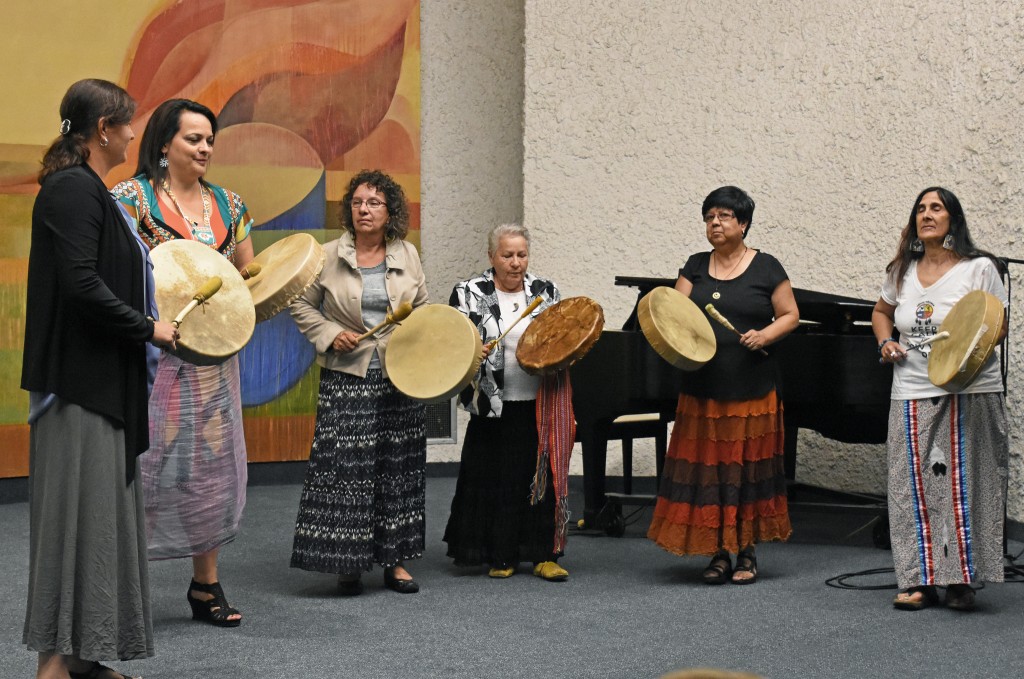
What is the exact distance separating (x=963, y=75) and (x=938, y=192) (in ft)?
6.95

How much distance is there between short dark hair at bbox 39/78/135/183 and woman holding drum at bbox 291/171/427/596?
156 centimetres

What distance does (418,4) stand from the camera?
751cm

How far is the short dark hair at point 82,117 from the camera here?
2.88m

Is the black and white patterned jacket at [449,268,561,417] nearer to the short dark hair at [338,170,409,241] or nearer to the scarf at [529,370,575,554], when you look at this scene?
the scarf at [529,370,575,554]

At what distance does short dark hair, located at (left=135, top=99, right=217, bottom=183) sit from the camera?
374 centimetres

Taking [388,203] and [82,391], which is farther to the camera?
[388,203]

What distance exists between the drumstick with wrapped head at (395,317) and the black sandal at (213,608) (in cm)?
101

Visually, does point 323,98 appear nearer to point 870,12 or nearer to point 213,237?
point 870,12

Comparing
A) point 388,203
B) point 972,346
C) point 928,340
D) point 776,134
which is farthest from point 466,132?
point 972,346

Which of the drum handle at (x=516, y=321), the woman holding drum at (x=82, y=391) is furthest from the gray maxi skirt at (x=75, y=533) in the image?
the drum handle at (x=516, y=321)

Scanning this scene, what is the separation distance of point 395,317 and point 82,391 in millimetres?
1543

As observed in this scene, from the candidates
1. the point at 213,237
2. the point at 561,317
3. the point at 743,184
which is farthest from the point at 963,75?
the point at 213,237

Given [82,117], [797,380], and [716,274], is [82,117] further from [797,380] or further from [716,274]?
[797,380]

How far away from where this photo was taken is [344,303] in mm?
4434
